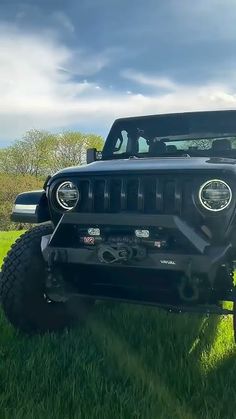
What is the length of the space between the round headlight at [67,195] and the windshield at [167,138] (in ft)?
3.78

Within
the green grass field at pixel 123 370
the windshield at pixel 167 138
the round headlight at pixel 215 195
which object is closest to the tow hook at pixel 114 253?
the round headlight at pixel 215 195

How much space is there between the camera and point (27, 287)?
333 cm

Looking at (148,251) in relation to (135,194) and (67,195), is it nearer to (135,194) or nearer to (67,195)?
(135,194)

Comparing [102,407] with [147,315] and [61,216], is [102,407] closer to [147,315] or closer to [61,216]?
[61,216]

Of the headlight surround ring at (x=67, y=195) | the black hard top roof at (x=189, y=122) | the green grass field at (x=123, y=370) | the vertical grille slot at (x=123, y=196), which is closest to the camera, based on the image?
the green grass field at (x=123, y=370)

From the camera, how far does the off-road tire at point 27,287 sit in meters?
3.32

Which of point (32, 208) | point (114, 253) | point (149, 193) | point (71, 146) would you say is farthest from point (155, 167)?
point (71, 146)

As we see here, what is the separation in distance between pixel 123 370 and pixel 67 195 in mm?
1113

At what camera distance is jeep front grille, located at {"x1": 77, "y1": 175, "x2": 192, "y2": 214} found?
271 cm

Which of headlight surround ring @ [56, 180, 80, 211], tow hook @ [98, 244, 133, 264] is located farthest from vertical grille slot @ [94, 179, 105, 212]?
tow hook @ [98, 244, 133, 264]

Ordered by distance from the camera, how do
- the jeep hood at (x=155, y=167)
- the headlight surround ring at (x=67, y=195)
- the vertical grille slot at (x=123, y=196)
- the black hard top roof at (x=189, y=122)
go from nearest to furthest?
the jeep hood at (x=155, y=167) < the vertical grille slot at (x=123, y=196) < the headlight surround ring at (x=67, y=195) < the black hard top roof at (x=189, y=122)

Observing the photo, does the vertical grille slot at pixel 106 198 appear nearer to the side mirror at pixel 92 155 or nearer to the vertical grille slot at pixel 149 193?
the vertical grille slot at pixel 149 193

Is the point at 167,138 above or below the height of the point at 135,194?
above

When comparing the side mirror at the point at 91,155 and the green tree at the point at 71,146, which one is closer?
the side mirror at the point at 91,155
